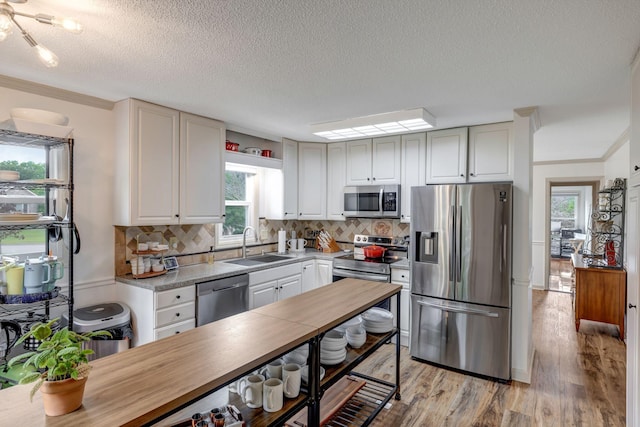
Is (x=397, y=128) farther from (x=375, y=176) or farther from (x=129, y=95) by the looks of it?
(x=129, y=95)

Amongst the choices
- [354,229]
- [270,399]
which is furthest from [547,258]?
[270,399]

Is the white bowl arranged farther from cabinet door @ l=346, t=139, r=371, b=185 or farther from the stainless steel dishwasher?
cabinet door @ l=346, t=139, r=371, b=185

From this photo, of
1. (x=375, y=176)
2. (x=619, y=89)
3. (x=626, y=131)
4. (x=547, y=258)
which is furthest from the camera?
(x=547, y=258)

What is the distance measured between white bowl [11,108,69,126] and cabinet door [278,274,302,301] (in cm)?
241

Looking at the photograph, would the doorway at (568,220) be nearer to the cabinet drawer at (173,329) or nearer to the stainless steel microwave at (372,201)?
the stainless steel microwave at (372,201)

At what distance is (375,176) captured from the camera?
13.9 feet

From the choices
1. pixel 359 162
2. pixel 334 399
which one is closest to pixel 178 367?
pixel 334 399

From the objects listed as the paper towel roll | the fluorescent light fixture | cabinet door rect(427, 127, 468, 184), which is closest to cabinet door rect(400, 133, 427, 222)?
cabinet door rect(427, 127, 468, 184)

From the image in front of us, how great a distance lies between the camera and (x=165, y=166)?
10.0 feet

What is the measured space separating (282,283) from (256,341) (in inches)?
92.3

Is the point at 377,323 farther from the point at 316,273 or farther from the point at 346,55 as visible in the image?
the point at 316,273

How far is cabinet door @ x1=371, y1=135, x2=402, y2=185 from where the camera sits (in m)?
4.08

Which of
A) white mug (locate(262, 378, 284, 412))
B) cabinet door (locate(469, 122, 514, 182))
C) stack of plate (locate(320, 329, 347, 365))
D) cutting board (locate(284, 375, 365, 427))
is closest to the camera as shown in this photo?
white mug (locate(262, 378, 284, 412))

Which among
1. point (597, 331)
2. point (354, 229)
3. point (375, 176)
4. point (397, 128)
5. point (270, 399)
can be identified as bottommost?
point (597, 331)
